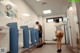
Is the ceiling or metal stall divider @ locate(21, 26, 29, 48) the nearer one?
metal stall divider @ locate(21, 26, 29, 48)

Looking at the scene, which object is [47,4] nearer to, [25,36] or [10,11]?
[25,36]

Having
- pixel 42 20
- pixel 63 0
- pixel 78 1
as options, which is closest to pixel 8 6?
pixel 78 1

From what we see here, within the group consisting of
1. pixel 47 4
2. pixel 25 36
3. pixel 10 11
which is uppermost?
pixel 47 4

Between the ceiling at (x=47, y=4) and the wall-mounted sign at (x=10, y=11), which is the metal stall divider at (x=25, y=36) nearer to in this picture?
the wall-mounted sign at (x=10, y=11)

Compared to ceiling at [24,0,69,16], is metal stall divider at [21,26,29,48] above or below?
below

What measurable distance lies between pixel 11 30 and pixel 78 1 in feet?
8.55

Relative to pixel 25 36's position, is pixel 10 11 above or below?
above

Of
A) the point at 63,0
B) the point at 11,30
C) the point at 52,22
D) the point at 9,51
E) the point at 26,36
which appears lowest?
the point at 9,51

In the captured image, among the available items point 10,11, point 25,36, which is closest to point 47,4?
point 25,36

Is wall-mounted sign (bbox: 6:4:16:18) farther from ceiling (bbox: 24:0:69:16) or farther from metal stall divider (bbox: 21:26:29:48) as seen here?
ceiling (bbox: 24:0:69:16)

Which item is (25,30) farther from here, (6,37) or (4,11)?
(6,37)

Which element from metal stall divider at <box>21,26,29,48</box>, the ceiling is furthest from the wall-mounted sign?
the ceiling

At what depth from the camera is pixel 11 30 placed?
11.0 feet

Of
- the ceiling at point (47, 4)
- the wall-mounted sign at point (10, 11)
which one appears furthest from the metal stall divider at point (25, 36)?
the ceiling at point (47, 4)
